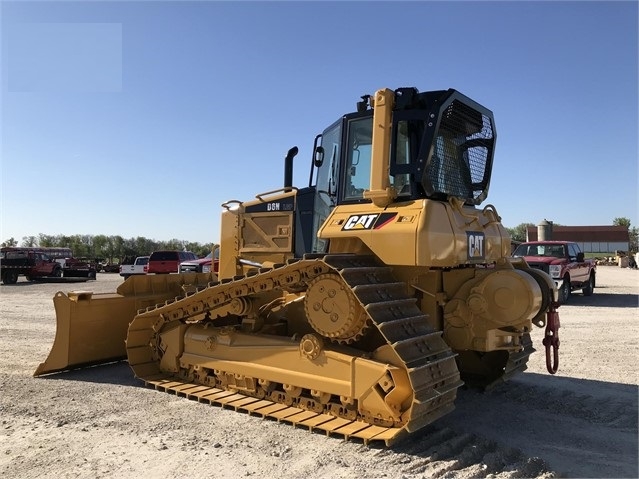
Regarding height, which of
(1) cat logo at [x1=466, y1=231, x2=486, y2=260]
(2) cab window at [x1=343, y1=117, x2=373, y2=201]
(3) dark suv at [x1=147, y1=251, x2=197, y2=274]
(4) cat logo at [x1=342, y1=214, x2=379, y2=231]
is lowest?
(3) dark suv at [x1=147, y1=251, x2=197, y2=274]

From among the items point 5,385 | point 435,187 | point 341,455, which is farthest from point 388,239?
point 5,385

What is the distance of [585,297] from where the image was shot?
18.6m

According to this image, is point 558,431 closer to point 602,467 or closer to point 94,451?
point 602,467

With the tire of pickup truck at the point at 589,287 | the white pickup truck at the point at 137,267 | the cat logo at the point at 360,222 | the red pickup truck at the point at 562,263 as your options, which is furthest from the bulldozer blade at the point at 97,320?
the white pickup truck at the point at 137,267

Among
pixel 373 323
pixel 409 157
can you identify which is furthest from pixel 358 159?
pixel 373 323

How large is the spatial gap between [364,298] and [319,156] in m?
2.31

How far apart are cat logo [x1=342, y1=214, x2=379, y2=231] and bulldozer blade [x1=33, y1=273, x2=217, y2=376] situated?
263cm

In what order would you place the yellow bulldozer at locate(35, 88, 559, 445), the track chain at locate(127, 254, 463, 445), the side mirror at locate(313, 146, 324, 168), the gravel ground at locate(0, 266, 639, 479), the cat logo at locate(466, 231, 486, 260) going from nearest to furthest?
1. the gravel ground at locate(0, 266, 639, 479)
2. the track chain at locate(127, 254, 463, 445)
3. the yellow bulldozer at locate(35, 88, 559, 445)
4. the cat logo at locate(466, 231, 486, 260)
5. the side mirror at locate(313, 146, 324, 168)

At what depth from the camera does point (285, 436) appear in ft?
15.6

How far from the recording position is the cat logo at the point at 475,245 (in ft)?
17.9

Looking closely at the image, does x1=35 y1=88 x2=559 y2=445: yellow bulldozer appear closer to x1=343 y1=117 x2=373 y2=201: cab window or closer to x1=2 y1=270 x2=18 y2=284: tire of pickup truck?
x1=343 y1=117 x2=373 y2=201: cab window

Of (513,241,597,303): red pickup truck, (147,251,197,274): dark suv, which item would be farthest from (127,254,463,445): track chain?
(147,251,197,274): dark suv

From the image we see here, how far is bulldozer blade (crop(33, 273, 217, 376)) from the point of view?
7.06 m

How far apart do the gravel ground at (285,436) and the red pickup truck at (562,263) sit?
30.4 feet
